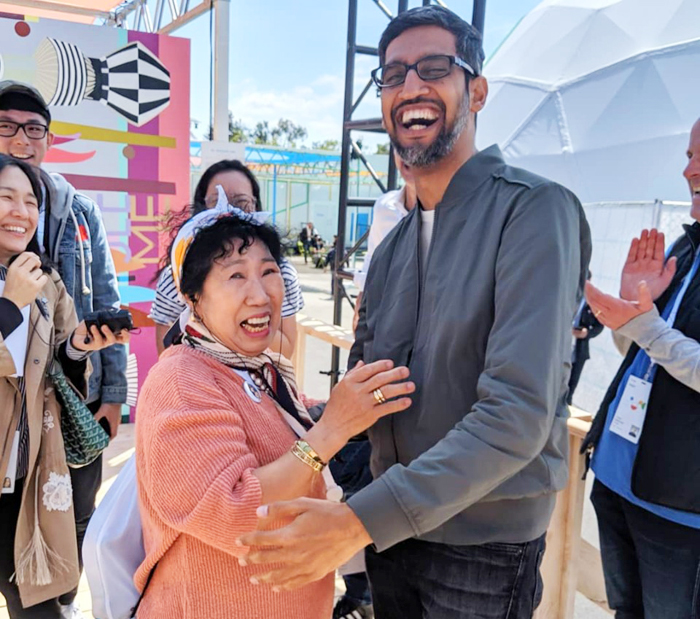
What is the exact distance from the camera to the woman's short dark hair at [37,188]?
6.65 feet

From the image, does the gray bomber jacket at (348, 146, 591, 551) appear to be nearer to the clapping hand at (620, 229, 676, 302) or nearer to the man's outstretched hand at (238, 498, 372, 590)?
the man's outstretched hand at (238, 498, 372, 590)

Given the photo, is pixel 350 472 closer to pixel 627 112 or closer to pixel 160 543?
pixel 160 543

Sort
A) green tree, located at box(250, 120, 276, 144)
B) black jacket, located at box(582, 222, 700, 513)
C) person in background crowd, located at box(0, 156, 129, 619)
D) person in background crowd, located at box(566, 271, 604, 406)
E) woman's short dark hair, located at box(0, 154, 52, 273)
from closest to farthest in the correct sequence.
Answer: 1. black jacket, located at box(582, 222, 700, 513)
2. person in background crowd, located at box(0, 156, 129, 619)
3. woman's short dark hair, located at box(0, 154, 52, 273)
4. person in background crowd, located at box(566, 271, 604, 406)
5. green tree, located at box(250, 120, 276, 144)

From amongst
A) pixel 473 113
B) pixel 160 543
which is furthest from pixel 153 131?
pixel 160 543

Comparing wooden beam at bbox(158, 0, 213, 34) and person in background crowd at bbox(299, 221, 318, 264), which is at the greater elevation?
wooden beam at bbox(158, 0, 213, 34)

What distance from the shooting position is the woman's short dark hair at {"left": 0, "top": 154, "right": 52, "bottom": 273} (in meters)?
2.03

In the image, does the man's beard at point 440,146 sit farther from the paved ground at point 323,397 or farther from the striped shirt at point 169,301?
the paved ground at point 323,397

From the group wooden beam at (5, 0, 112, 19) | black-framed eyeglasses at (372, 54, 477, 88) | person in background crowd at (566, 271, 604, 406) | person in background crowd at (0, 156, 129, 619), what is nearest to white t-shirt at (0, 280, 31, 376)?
person in background crowd at (0, 156, 129, 619)

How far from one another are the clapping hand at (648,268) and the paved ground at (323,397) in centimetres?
184

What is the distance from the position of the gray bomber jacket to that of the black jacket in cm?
54

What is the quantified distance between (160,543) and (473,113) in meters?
1.33

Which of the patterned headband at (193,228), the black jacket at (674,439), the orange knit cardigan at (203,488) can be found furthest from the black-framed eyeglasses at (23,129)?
the black jacket at (674,439)

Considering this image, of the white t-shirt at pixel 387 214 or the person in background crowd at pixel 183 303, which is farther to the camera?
the white t-shirt at pixel 387 214

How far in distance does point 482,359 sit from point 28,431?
64.2 inches
